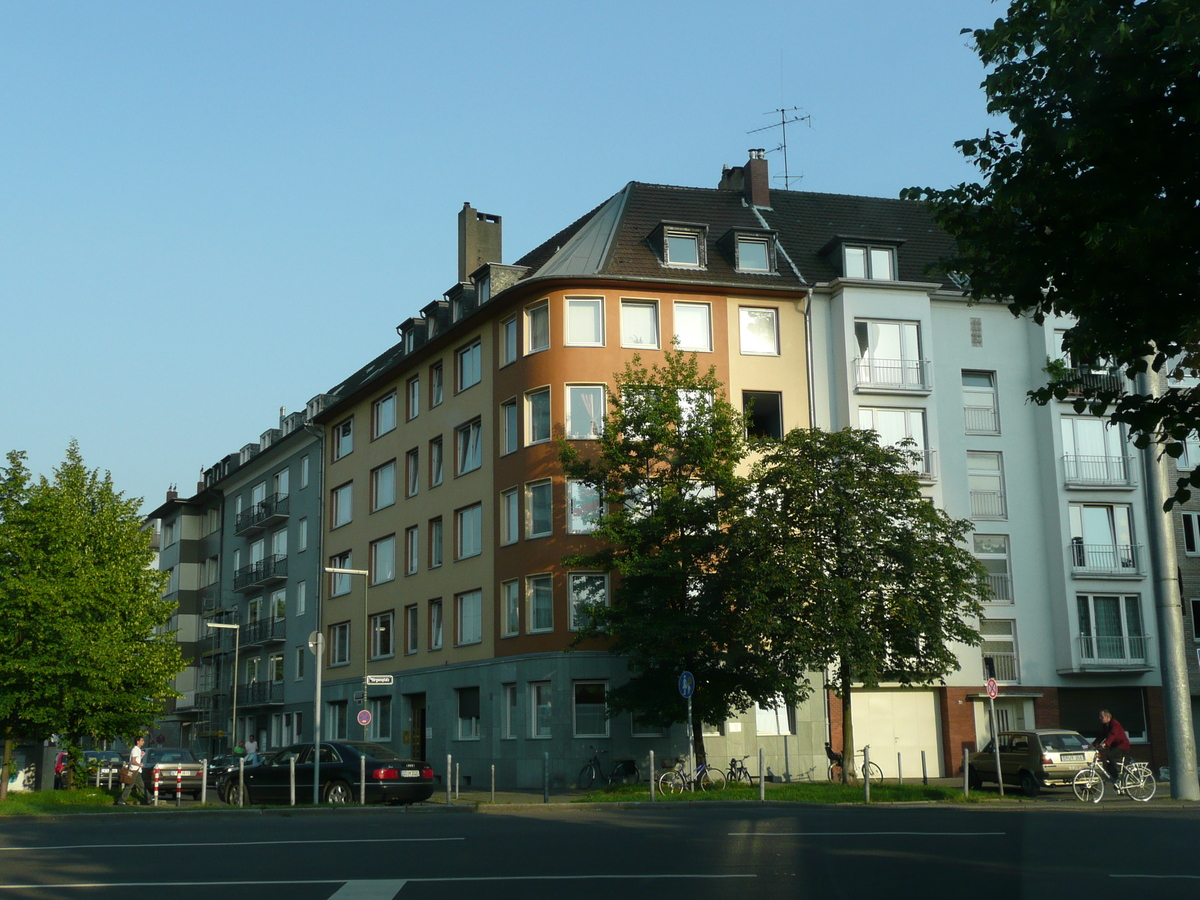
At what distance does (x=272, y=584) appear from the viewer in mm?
60562

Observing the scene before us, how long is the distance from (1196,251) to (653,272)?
3053 centimetres

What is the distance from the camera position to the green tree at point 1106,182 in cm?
949

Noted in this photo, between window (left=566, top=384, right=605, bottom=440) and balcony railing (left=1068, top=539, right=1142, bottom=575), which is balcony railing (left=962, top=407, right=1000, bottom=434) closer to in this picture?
balcony railing (left=1068, top=539, right=1142, bottom=575)

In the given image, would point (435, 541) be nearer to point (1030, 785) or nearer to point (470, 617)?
point (470, 617)

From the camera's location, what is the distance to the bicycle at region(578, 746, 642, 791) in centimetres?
3453

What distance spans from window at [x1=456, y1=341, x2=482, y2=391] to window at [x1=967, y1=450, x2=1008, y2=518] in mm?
16029

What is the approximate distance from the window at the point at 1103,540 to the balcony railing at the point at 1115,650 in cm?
204

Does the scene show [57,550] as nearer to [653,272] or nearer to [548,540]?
[548,540]

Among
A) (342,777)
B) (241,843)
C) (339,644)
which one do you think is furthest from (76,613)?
(339,644)

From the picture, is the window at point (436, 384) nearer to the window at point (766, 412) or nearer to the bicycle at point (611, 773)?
the window at point (766, 412)

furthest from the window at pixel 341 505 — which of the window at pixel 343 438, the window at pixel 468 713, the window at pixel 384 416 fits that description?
the window at pixel 468 713

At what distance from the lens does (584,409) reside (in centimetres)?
3853

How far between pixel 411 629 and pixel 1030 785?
24.2 m

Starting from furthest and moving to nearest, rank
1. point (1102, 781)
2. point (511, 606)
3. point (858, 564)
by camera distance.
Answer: point (511, 606), point (858, 564), point (1102, 781)
